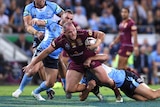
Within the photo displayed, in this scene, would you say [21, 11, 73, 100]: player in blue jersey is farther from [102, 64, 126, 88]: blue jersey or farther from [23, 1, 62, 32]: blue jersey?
[102, 64, 126, 88]: blue jersey

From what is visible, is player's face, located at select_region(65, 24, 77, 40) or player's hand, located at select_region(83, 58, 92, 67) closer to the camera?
player's face, located at select_region(65, 24, 77, 40)

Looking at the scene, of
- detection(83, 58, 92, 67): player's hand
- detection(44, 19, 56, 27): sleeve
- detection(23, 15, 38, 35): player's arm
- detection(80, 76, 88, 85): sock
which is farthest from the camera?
detection(44, 19, 56, 27): sleeve

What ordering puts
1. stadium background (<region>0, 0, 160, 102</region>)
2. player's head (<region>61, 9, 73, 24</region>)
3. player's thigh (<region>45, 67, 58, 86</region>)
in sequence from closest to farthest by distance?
player's thigh (<region>45, 67, 58, 86</region>), player's head (<region>61, 9, 73, 24</region>), stadium background (<region>0, 0, 160, 102</region>)

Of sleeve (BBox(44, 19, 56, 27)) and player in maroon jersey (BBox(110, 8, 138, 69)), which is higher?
sleeve (BBox(44, 19, 56, 27))

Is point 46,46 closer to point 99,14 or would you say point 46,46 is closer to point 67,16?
point 67,16

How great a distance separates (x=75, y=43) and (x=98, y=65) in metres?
0.65

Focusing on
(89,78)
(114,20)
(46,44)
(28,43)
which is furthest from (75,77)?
(114,20)

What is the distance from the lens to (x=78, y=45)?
11.4 meters

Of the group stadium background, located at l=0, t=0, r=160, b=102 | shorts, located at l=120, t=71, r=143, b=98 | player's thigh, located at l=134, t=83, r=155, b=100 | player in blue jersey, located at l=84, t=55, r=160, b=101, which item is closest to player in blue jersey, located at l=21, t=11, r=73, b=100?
player in blue jersey, located at l=84, t=55, r=160, b=101

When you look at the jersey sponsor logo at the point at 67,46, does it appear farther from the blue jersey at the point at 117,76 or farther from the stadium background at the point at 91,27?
the stadium background at the point at 91,27

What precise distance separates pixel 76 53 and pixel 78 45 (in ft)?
0.64

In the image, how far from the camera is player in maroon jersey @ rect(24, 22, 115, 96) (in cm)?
1123

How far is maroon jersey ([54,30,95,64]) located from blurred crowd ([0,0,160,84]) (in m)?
9.47

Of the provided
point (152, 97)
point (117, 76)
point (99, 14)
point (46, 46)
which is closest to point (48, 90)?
point (46, 46)
